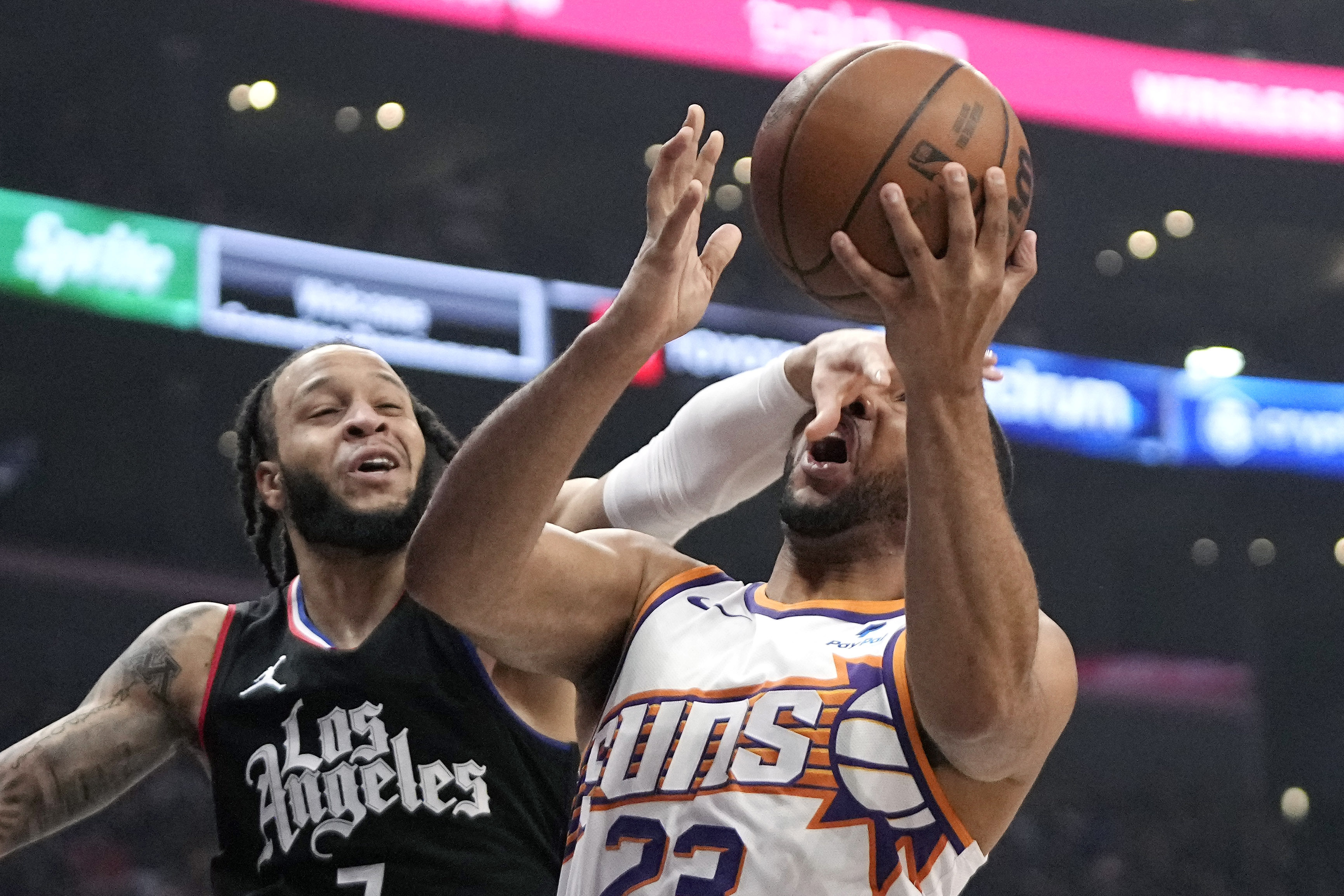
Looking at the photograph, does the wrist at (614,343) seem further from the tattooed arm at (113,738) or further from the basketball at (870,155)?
the tattooed arm at (113,738)

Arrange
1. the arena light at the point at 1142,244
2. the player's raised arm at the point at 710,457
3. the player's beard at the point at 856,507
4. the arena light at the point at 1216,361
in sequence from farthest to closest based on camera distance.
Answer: the arena light at the point at 1142,244, the arena light at the point at 1216,361, the player's raised arm at the point at 710,457, the player's beard at the point at 856,507

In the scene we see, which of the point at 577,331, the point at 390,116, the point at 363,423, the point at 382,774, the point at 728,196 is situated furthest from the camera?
the point at 728,196

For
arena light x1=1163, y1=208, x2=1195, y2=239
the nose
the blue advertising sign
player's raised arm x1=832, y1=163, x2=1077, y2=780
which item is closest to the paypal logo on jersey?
player's raised arm x1=832, y1=163, x2=1077, y2=780

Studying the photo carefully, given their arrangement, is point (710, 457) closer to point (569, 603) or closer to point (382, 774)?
point (569, 603)

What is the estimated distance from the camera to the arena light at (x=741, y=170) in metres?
13.7

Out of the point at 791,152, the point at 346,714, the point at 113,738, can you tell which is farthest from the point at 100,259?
the point at 791,152

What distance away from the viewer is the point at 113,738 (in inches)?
106

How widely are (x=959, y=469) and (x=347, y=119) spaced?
12.0 meters

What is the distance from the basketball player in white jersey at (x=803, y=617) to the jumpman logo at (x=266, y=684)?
56cm

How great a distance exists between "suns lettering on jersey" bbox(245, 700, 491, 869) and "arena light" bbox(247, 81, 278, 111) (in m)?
10.7

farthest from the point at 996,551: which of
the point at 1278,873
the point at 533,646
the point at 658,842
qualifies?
the point at 1278,873

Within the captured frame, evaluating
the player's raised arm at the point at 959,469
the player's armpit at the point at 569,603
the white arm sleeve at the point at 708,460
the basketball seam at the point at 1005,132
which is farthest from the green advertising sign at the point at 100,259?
the player's raised arm at the point at 959,469

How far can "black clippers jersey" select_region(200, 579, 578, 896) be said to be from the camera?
7.97ft

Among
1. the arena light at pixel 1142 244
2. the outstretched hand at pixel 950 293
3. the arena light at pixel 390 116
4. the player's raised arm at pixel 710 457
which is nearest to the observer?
the outstretched hand at pixel 950 293
